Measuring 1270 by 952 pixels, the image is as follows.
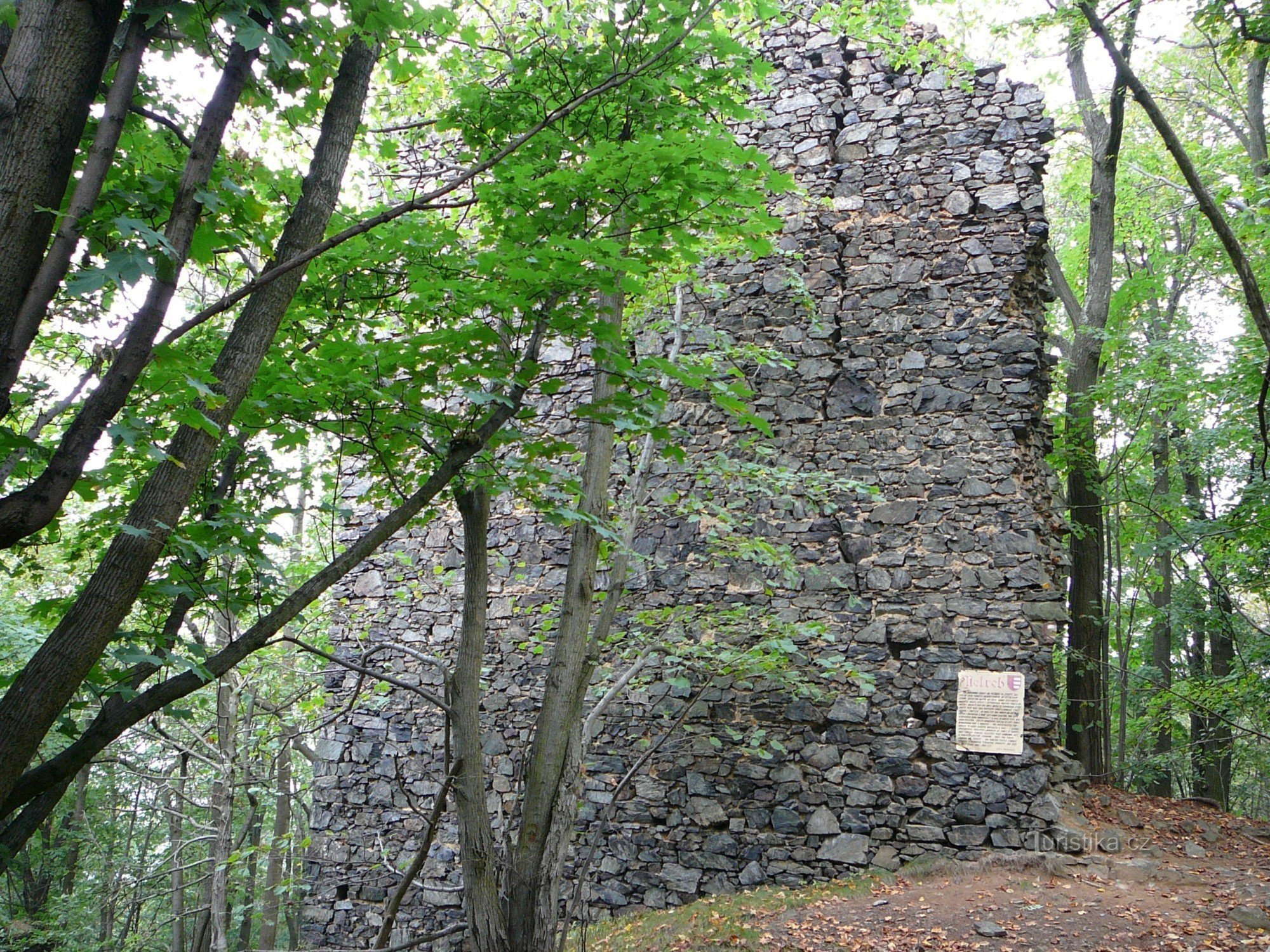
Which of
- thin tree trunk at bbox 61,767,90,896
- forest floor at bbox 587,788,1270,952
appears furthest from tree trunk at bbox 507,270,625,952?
thin tree trunk at bbox 61,767,90,896

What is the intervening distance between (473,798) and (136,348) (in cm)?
253

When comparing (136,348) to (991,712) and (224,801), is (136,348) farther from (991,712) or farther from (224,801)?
(224,801)

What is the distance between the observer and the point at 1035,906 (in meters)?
5.04

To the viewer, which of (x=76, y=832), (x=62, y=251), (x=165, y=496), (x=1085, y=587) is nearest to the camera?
(x=62, y=251)

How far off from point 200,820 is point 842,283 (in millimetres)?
15306

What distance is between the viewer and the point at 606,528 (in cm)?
417

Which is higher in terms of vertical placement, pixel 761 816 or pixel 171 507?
pixel 171 507

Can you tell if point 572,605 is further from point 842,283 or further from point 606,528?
point 842,283

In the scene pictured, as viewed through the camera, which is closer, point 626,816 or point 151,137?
point 151,137

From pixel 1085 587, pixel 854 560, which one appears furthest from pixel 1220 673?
pixel 854 560

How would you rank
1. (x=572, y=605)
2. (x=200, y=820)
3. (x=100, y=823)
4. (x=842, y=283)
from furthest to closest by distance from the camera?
(x=200, y=820), (x=100, y=823), (x=842, y=283), (x=572, y=605)

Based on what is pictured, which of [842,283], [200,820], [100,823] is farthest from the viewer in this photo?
[200,820]

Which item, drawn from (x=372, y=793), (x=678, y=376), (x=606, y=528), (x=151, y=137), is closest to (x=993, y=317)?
(x=606, y=528)
